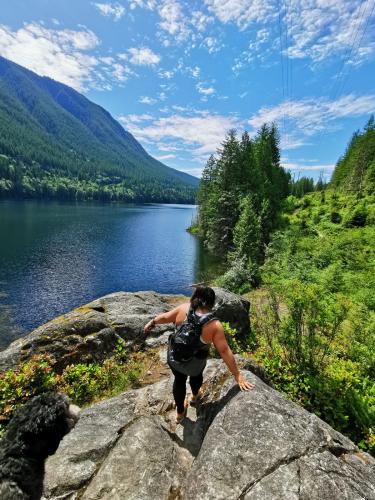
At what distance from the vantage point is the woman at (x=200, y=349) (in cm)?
419

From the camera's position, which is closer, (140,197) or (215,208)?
(215,208)

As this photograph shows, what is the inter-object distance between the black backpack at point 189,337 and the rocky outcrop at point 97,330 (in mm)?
5228

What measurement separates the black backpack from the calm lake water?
1855 cm

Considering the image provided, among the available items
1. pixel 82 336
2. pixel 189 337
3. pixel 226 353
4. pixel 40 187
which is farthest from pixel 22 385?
pixel 40 187

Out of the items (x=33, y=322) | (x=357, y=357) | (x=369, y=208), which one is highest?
(x=369, y=208)

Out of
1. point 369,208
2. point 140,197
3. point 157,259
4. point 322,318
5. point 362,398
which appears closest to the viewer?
point 362,398

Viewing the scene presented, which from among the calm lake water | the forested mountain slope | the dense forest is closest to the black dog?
the dense forest

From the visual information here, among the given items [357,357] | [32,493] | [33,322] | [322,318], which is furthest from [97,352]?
[33,322]

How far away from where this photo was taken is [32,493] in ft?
11.5

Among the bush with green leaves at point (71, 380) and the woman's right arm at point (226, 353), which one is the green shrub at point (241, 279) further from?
the woman's right arm at point (226, 353)

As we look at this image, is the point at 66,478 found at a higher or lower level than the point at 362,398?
higher

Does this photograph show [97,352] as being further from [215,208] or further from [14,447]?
[215,208]

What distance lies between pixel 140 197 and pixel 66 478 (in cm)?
20207

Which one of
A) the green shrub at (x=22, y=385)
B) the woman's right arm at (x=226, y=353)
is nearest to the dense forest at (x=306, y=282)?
the woman's right arm at (x=226, y=353)
